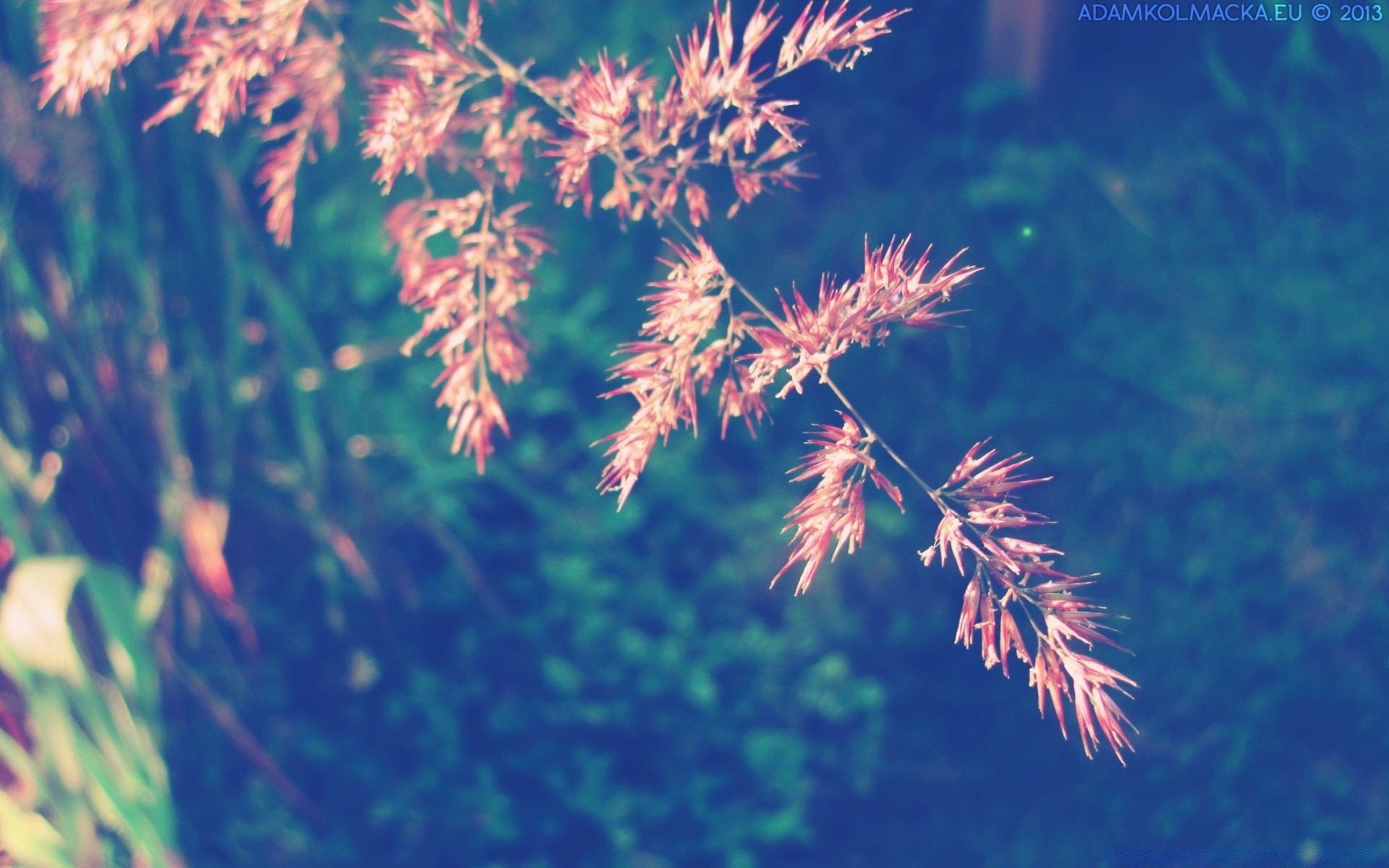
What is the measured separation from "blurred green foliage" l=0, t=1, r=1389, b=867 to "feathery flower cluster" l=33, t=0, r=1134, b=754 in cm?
55

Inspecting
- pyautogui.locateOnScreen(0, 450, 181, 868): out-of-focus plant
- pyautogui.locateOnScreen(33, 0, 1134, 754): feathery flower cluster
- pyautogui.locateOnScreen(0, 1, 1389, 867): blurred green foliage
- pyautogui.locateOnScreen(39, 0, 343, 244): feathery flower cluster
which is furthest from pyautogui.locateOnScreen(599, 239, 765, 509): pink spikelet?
pyautogui.locateOnScreen(0, 1, 1389, 867): blurred green foliage

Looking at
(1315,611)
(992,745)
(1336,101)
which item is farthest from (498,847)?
(1336,101)

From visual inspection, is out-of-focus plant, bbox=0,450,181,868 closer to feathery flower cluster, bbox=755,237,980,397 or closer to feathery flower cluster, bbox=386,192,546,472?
feathery flower cluster, bbox=386,192,546,472

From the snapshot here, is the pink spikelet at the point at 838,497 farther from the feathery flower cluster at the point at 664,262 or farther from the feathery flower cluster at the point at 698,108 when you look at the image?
the feathery flower cluster at the point at 698,108

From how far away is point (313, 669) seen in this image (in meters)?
1.27

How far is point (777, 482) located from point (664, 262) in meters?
0.88

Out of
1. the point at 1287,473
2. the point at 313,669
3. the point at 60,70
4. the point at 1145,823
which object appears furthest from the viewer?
the point at 1287,473

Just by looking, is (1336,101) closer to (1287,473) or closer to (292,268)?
(1287,473)

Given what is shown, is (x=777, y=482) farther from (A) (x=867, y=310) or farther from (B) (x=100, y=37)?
(B) (x=100, y=37)

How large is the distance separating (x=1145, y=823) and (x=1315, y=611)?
45cm

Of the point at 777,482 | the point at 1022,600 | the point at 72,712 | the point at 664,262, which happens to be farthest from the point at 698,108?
the point at 72,712

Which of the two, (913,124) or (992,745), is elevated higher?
(913,124)

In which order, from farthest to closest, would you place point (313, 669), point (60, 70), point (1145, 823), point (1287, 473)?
point (1287, 473) → point (313, 669) → point (1145, 823) → point (60, 70)

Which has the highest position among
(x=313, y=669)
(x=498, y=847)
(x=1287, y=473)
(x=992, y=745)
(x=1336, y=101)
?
(x=1336, y=101)
